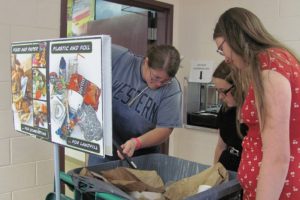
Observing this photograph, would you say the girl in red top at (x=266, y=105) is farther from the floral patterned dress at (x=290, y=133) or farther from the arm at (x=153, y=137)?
the arm at (x=153, y=137)

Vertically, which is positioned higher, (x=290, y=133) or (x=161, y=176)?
(x=290, y=133)

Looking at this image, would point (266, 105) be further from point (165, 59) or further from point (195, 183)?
point (165, 59)

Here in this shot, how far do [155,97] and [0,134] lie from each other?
0.97 metres

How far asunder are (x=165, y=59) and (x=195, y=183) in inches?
23.4

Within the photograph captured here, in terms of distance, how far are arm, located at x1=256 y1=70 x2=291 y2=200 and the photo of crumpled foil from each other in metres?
0.50

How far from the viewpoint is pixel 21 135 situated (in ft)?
6.73

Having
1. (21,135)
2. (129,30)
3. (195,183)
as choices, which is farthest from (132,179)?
(129,30)

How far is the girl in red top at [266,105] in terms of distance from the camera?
1.00 m

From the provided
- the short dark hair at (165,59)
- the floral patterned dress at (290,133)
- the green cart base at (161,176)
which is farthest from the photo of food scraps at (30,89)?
the floral patterned dress at (290,133)

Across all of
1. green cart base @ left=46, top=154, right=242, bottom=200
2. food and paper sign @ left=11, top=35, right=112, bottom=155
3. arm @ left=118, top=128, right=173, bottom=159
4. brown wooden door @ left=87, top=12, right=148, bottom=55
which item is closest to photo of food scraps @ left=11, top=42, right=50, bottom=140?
food and paper sign @ left=11, top=35, right=112, bottom=155

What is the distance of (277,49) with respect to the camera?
107cm

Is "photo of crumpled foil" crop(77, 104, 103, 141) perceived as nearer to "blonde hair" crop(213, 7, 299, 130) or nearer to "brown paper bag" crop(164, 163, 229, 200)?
"brown paper bag" crop(164, 163, 229, 200)

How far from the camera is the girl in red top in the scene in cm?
100

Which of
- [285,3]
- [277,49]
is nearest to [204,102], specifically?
[285,3]
